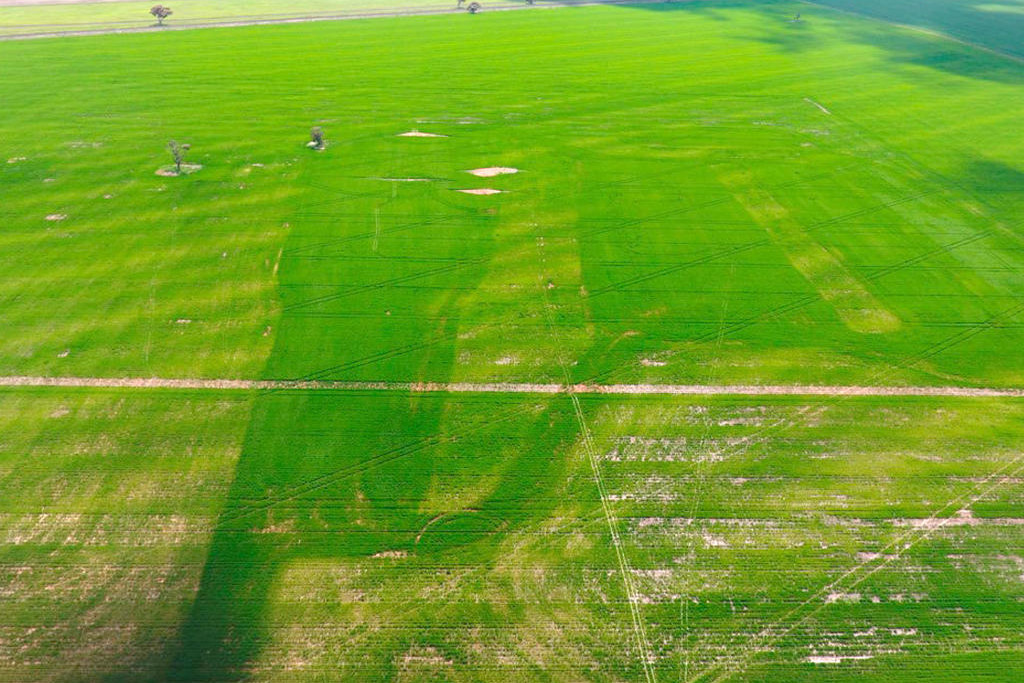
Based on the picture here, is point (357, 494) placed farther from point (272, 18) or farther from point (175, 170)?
point (272, 18)

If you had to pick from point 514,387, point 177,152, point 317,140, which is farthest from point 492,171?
point 177,152

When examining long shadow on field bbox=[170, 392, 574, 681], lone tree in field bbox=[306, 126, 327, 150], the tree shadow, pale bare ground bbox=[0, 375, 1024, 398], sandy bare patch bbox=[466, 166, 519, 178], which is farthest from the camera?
the tree shadow

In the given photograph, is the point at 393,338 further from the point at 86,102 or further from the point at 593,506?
the point at 86,102

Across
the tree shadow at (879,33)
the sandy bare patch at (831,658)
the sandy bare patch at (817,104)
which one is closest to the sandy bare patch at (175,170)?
the sandy bare patch at (831,658)

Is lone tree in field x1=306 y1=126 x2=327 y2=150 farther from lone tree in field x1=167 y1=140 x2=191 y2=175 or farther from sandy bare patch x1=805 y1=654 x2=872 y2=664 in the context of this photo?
sandy bare patch x1=805 y1=654 x2=872 y2=664

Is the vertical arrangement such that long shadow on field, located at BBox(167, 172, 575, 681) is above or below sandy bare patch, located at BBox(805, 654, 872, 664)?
above

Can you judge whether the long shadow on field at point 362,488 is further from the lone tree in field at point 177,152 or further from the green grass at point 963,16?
the green grass at point 963,16

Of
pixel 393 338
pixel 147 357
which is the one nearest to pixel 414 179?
pixel 393 338

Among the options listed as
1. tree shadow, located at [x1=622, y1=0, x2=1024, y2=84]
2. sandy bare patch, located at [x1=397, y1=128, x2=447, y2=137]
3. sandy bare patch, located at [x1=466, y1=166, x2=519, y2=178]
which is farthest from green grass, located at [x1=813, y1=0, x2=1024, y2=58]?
sandy bare patch, located at [x1=397, y1=128, x2=447, y2=137]
